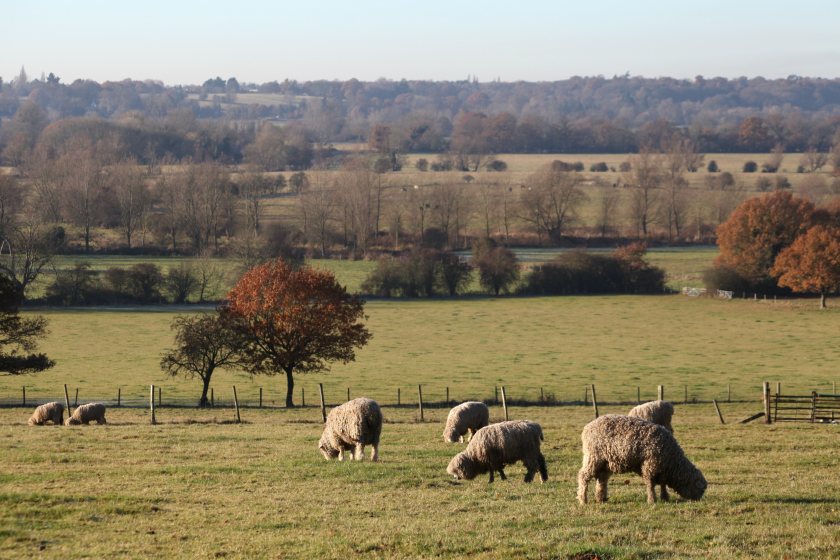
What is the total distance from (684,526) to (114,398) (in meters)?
32.2

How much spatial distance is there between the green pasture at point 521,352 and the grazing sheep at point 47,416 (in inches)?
349

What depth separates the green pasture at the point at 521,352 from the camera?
45344 mm

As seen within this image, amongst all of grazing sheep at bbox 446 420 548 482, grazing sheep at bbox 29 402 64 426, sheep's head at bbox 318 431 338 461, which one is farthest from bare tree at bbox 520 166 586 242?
grazing sheep at bbox 446 420 548 482

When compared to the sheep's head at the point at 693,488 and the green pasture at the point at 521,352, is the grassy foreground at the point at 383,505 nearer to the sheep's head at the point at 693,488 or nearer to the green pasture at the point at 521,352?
the sheep's head at the point at 693,488

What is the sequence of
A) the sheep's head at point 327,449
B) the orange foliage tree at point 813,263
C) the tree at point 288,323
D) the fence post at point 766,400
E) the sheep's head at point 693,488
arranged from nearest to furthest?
Result: the sheep's head at point 693,488, the sheep's head at point 327,449, the fence post at point 766,400, the tree at point 288,323, the orange foliage tree at point 813,263

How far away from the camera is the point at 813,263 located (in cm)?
7425

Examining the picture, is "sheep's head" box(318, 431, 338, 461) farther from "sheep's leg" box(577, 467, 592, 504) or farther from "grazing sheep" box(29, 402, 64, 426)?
"grazing sheep" box(29, 402, 64, 426)

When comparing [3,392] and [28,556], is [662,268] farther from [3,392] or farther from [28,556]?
[28,556]

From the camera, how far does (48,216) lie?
110 meters

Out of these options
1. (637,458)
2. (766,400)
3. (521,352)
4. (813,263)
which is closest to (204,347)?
(521,352)

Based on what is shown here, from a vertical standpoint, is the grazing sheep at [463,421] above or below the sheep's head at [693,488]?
below

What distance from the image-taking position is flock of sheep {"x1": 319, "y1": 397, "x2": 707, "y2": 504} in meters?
16.1

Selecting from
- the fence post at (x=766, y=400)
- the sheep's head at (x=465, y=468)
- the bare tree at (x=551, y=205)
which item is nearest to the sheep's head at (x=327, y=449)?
the sheep's head at (x=465, y=468)

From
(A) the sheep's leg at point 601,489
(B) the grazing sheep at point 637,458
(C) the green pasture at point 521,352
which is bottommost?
(C) the green pasture at point 521,352
